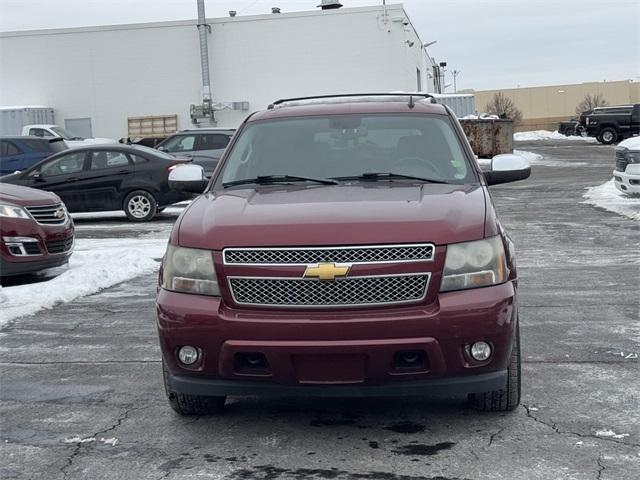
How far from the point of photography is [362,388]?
4.30 m

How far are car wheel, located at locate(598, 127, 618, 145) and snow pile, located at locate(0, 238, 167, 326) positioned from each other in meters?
39.4

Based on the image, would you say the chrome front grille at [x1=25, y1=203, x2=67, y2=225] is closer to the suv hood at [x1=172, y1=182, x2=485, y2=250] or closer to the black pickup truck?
the suv hood at [x1=172, y1=182, x2=485, y2=250]

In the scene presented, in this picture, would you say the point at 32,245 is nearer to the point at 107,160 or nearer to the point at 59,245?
the point at 59,245

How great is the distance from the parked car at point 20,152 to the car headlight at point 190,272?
1794cm

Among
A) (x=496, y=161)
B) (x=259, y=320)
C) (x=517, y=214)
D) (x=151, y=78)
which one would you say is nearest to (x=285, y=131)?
(x=496, y=161)

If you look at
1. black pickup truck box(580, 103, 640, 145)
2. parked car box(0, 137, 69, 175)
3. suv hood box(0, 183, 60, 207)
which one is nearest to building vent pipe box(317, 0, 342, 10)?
black pickup truck box(580, 103, 640, 145)

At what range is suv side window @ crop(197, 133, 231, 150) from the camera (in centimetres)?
2202

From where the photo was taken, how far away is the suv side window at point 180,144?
2222 cm

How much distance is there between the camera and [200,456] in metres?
4.38

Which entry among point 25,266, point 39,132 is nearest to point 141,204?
point 25,266

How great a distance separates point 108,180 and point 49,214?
742 centimetres

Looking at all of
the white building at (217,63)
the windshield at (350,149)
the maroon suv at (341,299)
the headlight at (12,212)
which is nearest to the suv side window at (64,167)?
the headlight at (12,212)

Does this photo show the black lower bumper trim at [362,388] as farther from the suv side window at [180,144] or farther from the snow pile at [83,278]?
the suv side window at [180,144]

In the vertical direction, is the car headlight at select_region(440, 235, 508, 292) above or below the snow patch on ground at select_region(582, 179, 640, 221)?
above
